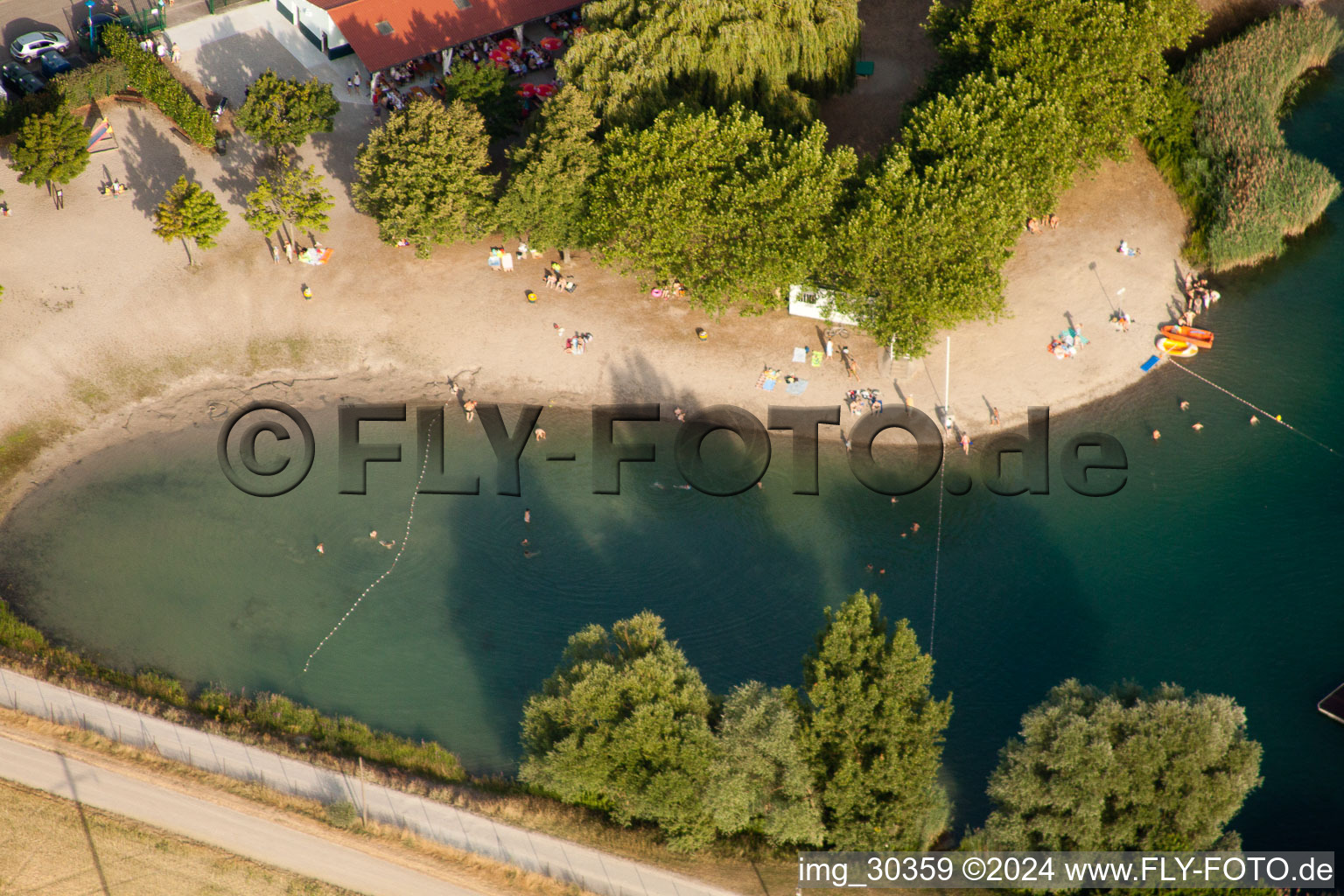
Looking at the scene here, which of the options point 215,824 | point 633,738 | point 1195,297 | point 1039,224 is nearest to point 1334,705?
point 1195,297

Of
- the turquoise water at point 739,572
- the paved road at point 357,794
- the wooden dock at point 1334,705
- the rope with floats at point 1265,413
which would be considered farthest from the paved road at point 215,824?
the rope with floats at point 1265,413

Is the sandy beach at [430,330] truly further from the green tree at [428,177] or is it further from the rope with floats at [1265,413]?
the green tree at [428,177]

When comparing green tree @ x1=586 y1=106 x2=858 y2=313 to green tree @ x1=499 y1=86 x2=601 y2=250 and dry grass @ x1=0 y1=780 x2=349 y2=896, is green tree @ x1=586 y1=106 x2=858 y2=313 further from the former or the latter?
dry grass @ x1=0 y1=780 x2=349 y2=896

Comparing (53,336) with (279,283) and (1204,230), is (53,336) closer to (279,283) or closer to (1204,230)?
(279,283)

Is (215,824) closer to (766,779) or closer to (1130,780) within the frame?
(766,779)

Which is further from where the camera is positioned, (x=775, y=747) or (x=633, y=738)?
(x=633, y=738)

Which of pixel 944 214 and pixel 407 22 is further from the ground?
pixel 407 22
